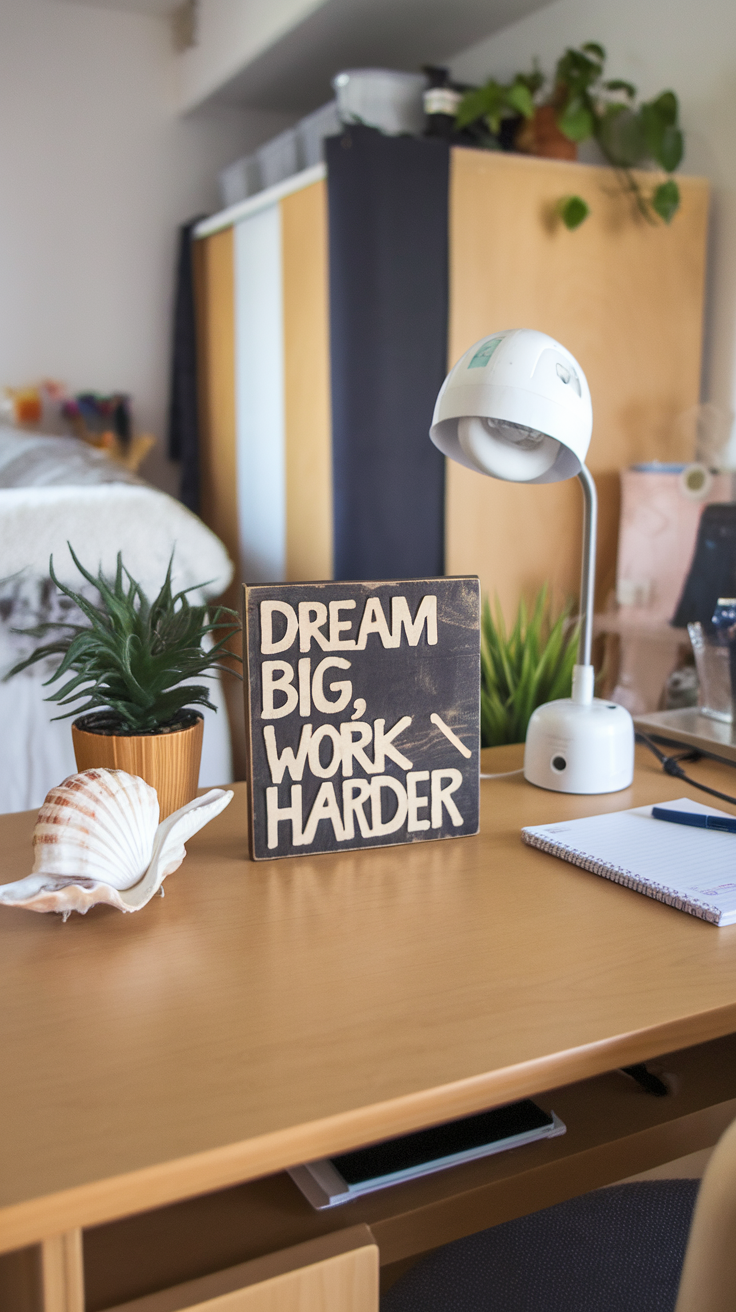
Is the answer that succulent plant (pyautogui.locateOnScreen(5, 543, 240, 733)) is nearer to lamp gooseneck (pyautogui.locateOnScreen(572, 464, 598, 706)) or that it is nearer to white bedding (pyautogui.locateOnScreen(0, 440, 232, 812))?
lamp gooseneck (pyautogui.locateOnScreen(572, 464, 598, 706))

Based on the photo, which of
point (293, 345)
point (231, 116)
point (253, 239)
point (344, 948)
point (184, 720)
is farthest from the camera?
point (231, 116)

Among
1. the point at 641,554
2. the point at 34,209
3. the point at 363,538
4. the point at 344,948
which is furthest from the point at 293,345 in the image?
the point at 344,948

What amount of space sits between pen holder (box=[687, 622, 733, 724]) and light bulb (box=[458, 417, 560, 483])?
0.38 meters

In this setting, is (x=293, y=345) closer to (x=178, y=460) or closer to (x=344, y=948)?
(x=178, y=460)

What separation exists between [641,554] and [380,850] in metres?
1.58

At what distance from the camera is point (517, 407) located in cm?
85

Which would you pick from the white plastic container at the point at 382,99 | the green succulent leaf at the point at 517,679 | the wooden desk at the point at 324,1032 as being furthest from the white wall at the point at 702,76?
the wooden desk at the point at 324,1032

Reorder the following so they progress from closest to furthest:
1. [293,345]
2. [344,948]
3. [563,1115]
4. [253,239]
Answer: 1. [344,948]
2. [563,1115]
3. [293,345]
4. [253,239]

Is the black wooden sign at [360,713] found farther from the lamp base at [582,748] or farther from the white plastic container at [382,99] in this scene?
the white plastic container at [382,99]

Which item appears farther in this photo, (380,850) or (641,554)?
(641,554)

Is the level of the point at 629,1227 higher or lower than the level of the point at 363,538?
lower

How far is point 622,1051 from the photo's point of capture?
0.56 metres

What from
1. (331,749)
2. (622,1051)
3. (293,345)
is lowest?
(622,1051)

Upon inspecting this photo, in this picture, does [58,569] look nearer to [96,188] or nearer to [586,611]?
[586,611]
